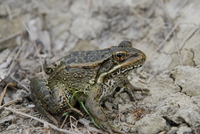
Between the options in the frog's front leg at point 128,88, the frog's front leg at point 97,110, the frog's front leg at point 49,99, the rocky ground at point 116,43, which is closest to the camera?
the frog's front leg at point 97,110

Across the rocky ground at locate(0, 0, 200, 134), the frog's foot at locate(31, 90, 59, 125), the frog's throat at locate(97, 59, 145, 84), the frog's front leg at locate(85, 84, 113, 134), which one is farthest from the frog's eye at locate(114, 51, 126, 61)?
the frog's foot at locate(31, 90, 59, 125)

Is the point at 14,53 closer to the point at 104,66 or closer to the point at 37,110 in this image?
the point at 37,110

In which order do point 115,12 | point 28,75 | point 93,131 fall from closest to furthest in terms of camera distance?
1. point 93,131
2. point 28,75
3. point 115,12

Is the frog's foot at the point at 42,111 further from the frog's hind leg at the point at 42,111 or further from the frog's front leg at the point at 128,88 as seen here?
the frog's front leg at the point at 128,88

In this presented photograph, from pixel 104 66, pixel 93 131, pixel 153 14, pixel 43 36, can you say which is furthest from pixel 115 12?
pixel 93 131

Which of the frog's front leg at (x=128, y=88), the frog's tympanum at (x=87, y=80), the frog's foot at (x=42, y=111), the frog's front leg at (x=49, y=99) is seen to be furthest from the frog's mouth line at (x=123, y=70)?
the frog's foot at (x=42, y=111)

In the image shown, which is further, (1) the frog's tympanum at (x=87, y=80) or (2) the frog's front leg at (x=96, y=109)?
(1) the frog's tympanum at (x=87, y=80)

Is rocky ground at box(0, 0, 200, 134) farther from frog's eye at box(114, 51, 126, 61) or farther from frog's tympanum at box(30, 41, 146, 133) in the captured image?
frog's eye at box(114, 51, 126, 61)
